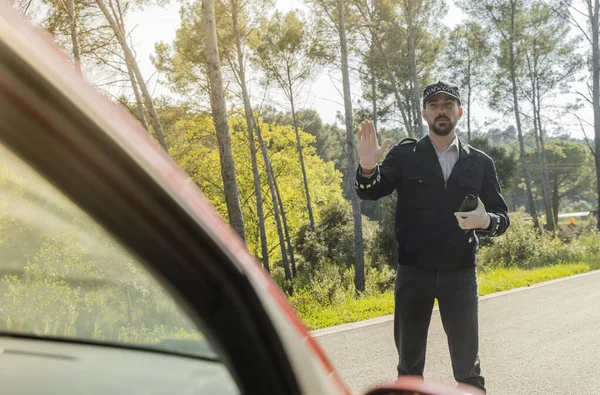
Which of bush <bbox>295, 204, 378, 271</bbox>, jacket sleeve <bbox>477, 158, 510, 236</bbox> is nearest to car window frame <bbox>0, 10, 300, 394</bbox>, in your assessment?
jacket sleeve <bbox>477, 158, 510, 236</bbox>

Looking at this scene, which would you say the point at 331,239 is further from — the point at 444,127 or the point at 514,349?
the point at 444,127

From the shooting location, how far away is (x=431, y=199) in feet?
9.90

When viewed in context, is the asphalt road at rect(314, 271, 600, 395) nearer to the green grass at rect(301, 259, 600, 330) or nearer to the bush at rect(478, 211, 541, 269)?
the green grass at rect(301, 259, 600, 330)

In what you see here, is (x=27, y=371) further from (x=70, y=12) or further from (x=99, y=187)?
(x=70, y=12)

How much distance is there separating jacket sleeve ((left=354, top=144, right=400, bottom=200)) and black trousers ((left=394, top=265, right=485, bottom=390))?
1.47 feet

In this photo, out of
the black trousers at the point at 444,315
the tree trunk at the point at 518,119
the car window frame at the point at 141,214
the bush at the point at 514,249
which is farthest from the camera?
the tree trunk at the point at 518,119

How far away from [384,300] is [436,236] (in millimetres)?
6311

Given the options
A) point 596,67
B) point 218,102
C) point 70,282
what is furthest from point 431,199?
point 596,67

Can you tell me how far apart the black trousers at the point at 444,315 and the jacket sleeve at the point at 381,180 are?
448mm

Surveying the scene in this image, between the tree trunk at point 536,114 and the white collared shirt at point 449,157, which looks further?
the tree trunk at point 536,114

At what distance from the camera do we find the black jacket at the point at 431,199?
9.76 feet

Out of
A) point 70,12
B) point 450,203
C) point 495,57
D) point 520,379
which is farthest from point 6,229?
point 495,57

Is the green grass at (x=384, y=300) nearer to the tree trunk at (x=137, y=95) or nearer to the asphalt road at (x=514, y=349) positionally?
the asphalt road at (x=514, y=349)

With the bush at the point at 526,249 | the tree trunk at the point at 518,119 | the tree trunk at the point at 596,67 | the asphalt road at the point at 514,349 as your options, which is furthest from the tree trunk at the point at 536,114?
the asphalt road at the point at 514,349
